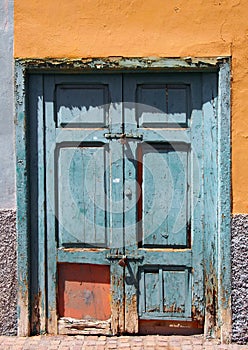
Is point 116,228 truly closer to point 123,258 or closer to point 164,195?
point 123,258

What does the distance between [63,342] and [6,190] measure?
4.49 feet

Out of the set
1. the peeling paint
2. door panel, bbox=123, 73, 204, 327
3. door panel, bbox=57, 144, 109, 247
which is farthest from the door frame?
door panel, bbox=57, 144, 109, 247

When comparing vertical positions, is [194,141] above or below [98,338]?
above

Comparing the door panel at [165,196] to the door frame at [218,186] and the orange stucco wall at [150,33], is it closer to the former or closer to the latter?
the door frame at [218,186]

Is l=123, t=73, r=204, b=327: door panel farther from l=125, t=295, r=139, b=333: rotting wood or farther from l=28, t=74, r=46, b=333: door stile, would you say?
l=28, t=74, r=46, b=333: door stile

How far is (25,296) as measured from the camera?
445 centimetres

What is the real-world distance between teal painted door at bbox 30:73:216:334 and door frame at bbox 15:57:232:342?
0.28 feet

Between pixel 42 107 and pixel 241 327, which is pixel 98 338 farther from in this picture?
pixel 42 107

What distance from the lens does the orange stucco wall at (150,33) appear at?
418 centimetres

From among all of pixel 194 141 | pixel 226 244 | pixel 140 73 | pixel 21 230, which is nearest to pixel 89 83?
Result: pixel 140 73

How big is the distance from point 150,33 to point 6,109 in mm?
1332

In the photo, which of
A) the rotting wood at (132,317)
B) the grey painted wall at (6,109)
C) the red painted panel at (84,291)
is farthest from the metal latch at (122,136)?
the rotting wood at (132,317)

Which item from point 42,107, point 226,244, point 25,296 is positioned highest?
point 42,107

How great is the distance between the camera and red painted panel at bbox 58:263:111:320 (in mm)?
4492
